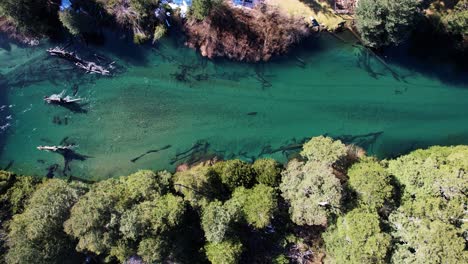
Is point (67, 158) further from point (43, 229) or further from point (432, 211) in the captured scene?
point (432, 211)

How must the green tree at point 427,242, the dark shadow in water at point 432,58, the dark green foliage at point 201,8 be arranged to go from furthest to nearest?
the dark shadow in water at point 432,58 → the dark green foliage at point 201,8 → the green tree at point 427,242

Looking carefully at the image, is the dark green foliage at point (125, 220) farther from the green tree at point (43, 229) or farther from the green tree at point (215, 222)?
the green tree at point (215, 222)

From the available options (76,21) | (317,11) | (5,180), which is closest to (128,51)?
(76,21)

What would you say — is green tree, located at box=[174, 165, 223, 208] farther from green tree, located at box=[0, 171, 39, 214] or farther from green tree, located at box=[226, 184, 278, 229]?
green tree, located at box=[0, 171, 39, 214]

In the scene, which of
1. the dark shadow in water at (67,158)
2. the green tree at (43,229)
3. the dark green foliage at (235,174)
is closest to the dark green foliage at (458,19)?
the dark green foliage at (235,174)

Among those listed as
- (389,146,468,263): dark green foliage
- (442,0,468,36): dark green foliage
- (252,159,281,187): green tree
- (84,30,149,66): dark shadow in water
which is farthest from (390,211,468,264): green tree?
(84,30,149,66): dark shadow in water
